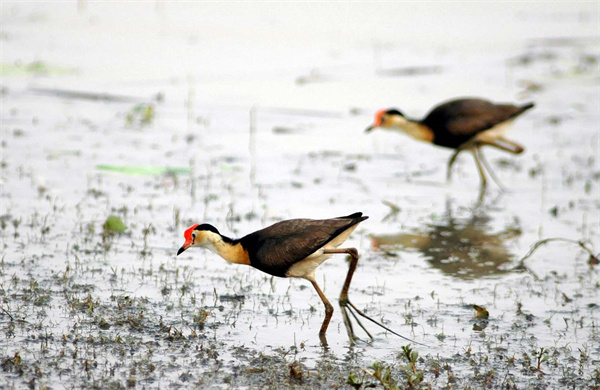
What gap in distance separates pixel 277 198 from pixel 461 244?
2.22 m

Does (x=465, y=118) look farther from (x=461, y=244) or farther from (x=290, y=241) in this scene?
(x=290, y=241)

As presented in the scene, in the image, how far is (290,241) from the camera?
258 inches

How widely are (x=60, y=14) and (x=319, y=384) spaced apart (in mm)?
15437

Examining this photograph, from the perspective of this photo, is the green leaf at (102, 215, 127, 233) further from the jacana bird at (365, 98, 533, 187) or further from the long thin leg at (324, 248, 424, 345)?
the jacana bird at (365, 98, 533, 187)

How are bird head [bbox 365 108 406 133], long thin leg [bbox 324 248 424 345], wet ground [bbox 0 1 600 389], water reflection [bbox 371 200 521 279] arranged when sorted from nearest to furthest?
wet ground [bbox 0 1 600 389] < long thin leg [bbox 324 248 424 345] < water reflection [bbox 371 200 521 279] < bird head [bbox 365 108 406 133]

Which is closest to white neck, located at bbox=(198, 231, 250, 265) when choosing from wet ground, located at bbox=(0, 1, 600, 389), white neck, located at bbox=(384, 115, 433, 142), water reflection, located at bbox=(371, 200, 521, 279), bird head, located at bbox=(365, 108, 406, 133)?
wet ground, located at bbox=(0, 1, 600, 389)

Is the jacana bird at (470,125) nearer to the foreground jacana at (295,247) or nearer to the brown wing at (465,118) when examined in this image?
the brown wing at (465,118)

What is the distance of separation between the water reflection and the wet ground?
1.3 inches

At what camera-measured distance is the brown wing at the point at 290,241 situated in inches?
256

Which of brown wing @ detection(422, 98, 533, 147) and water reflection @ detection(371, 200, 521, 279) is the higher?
brown wing @ detection(422, 98, 533, 147)

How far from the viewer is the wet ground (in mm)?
5938

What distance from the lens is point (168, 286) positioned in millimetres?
7145

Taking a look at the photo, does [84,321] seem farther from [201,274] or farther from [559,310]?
[559,310]

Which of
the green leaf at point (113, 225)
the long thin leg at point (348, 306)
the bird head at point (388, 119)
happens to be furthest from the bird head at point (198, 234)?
the bird head at point (388, 119)
